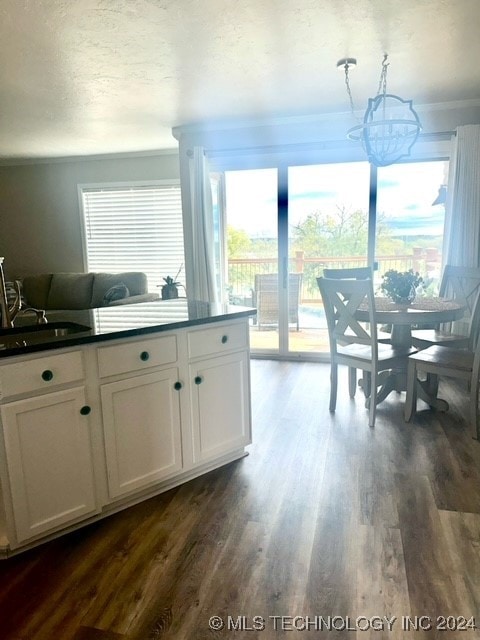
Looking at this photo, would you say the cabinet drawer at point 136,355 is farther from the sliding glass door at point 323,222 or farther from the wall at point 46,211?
the wall at point 46,211

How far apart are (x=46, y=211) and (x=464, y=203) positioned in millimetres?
5446

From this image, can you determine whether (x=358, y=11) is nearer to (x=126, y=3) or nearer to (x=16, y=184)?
(x=126, y=3)

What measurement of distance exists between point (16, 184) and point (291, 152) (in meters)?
4.23

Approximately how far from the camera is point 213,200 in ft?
16.0

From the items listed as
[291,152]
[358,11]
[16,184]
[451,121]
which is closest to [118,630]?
[358,11]

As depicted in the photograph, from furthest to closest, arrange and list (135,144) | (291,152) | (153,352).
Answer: (135,144)
(291,152)
(153,352)

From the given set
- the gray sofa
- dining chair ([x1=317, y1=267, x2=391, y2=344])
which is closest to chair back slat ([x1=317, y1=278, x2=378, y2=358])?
dining chair ([x1=317, y1=267, x2=391, y2=344])

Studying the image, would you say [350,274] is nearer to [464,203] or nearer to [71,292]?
[464,203]

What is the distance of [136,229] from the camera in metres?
6.18

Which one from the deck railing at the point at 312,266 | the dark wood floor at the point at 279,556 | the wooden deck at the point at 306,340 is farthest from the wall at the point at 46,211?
the dark wood floor at the point at 279,556

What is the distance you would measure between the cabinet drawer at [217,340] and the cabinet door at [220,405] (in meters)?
0.05

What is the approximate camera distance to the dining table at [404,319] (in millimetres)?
3035

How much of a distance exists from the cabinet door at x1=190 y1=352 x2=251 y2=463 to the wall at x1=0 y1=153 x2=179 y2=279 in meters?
4.46

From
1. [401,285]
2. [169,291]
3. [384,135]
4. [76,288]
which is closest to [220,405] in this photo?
[401,285]
